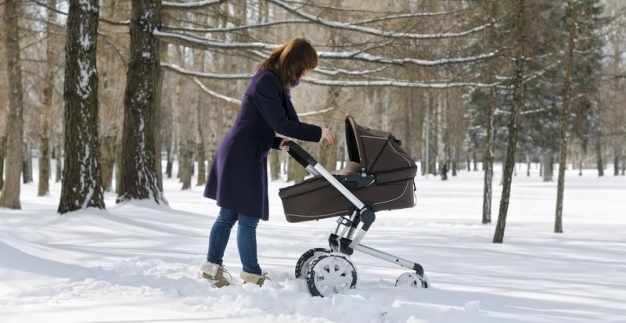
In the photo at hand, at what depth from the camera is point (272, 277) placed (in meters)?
5.02

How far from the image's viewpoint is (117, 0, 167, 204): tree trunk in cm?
1055

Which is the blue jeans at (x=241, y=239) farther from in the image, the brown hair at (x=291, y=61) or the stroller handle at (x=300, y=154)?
the brown hair at (x=291, y=61)

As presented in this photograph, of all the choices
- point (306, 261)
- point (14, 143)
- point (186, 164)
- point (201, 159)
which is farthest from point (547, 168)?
point (306, 261)

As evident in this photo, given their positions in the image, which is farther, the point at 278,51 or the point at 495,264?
the point at 495,264

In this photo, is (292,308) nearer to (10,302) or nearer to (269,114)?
(269,114)

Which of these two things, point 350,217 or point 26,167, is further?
point 26,167

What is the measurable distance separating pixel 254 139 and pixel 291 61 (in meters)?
0.61

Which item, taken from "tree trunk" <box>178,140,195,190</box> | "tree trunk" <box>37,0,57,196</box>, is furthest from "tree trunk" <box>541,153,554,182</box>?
"tree trunk" <box>37,0,57,196</box>

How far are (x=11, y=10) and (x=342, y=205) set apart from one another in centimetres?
1278

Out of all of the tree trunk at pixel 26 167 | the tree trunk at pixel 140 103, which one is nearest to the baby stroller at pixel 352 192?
the tree trunk at pixel 140 103

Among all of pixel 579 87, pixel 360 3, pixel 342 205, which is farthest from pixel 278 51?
pixel 360 3

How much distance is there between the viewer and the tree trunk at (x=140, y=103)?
415 inches

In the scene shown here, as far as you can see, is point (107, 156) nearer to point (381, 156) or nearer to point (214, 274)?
point (214, 274)

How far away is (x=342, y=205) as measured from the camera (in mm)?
4695
